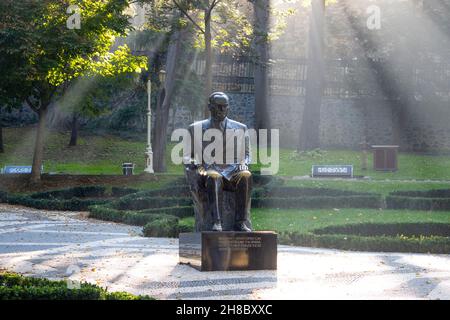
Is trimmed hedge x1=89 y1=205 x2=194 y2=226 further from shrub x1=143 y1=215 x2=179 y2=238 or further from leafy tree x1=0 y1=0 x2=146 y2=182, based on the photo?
leafy tree x1=0 y1=0 x2=146 y2=182

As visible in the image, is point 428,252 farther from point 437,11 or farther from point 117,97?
point 117,97

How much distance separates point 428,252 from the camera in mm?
14039

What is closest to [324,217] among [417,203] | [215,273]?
[417,203]

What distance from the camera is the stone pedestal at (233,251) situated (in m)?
11.0

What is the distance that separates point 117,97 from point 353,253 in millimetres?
31048

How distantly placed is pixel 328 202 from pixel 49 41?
9.15 meters

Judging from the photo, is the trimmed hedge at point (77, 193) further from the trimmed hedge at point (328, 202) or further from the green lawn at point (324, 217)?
the green lawn at point (324, 217)

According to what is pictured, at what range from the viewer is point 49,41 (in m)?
25.0

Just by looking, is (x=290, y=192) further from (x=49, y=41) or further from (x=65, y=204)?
(x=49, y=41)

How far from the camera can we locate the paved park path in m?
9.23

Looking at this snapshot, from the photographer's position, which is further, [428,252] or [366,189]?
[366,189]

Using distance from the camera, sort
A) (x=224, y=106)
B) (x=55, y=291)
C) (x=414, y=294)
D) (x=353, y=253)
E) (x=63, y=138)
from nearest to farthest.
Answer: (x=55, y=291) → (x=414, y=294) → (x=224, y=106) → (x=353, y=253) → (x=63, y=138)

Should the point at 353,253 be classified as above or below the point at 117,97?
below

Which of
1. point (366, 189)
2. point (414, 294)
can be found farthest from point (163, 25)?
point (414, 294)
